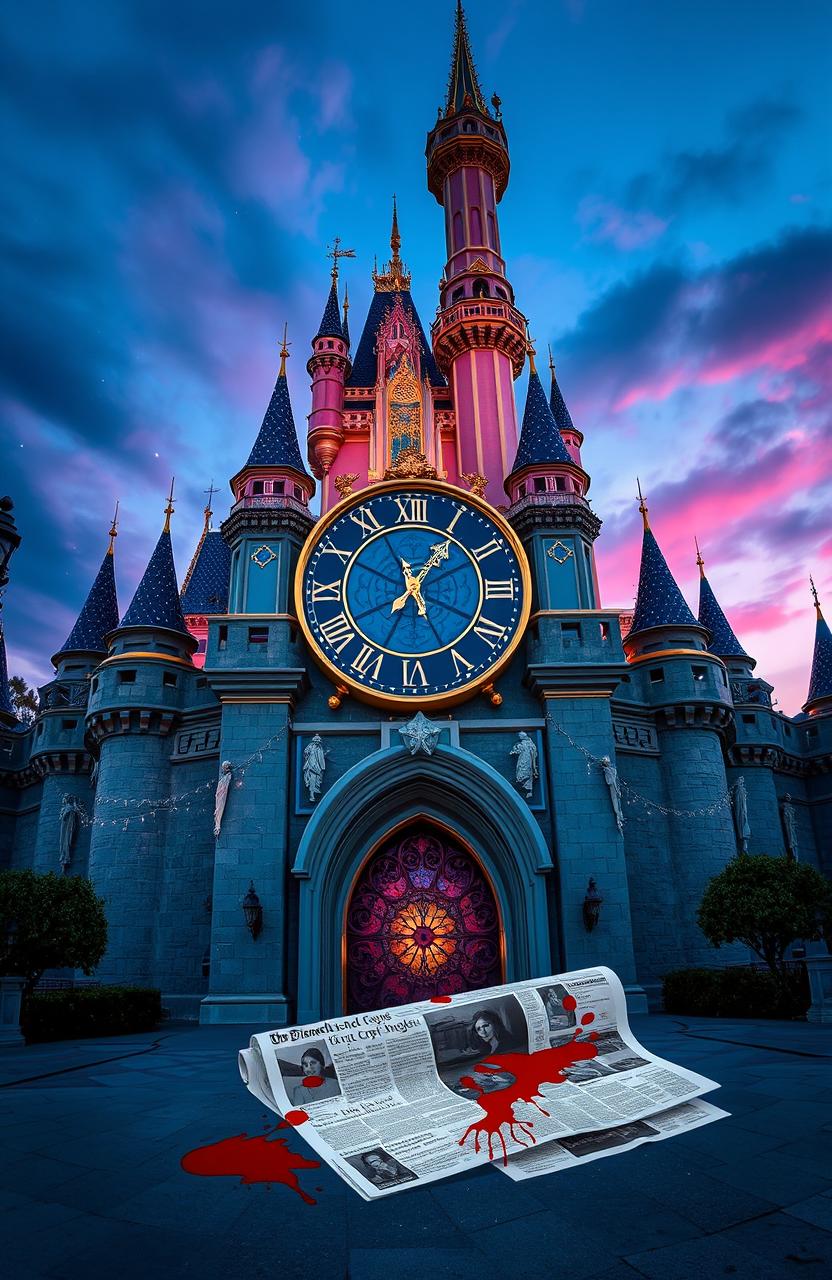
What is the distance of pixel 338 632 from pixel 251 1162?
1618 centimetres

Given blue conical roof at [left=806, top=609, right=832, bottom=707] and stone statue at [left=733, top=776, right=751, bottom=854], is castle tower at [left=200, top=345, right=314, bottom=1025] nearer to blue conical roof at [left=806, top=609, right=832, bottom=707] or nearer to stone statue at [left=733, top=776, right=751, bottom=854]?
stone statue at [left=733, top=776, right=751, bottom=854]

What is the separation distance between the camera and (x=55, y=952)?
17.4 meters

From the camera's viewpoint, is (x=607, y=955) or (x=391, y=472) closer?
(x=607, y=955)

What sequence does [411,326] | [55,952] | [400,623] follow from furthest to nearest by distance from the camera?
[411,326] < [400,623] < [55,952]

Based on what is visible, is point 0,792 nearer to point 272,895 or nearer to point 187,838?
point 187,838

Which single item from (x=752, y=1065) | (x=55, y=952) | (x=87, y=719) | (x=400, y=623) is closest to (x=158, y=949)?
(x=55, y=952)

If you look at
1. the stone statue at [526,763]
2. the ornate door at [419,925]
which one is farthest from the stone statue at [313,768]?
the stone statue at [526,763]

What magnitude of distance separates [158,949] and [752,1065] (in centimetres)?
1718

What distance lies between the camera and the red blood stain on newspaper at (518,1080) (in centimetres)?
530

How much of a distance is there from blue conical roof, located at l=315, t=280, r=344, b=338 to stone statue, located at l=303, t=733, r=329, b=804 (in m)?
23.2

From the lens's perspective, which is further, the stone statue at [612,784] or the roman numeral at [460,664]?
the roman numeral at [460,664]

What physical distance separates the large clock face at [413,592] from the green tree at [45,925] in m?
7.90

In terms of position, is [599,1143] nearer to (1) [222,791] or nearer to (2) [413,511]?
(1) [222,791]

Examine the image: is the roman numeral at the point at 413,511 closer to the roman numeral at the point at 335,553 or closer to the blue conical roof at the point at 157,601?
the roman numeral at the point at 335,553
